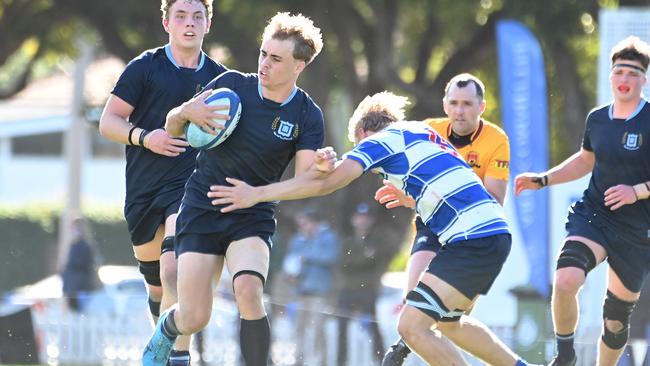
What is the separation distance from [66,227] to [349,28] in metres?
8.07

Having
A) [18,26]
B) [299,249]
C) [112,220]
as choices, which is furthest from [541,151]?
[112,220]

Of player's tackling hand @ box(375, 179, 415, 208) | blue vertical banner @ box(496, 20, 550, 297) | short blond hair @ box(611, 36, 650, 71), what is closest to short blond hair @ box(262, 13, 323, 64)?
player's tackling hand @ box(375, 179, 415, 208)

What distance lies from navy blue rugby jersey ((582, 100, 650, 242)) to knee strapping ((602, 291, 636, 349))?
0.45m

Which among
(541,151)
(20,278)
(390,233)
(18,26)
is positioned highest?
(18,26)

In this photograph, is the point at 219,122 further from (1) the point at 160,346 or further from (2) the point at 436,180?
(1) the point at 160,346

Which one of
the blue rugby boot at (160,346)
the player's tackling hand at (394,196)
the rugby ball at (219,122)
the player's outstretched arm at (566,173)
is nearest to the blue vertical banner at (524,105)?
the player's outstretched arm at (566,173)

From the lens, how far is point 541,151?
14.9m

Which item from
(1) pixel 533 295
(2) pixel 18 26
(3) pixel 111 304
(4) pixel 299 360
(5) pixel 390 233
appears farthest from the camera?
(2) pixel 18 26

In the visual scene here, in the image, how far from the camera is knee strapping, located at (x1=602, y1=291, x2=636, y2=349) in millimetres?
8367

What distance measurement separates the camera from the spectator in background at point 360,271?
16.4m

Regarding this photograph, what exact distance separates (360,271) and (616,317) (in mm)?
11080

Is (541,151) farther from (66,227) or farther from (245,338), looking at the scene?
(66,227)

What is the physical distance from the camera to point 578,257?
8164 mm

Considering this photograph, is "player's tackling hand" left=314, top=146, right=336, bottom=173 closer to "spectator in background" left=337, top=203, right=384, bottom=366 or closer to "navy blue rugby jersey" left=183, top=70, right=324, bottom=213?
"navy blue rugby jersey" left=183, top=70, right=324, bottom=213
